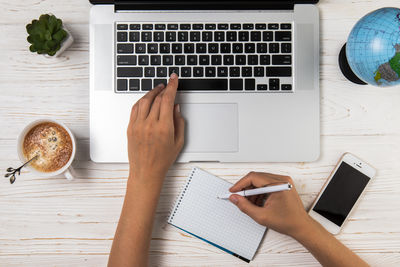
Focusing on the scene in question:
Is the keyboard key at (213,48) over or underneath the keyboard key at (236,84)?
over

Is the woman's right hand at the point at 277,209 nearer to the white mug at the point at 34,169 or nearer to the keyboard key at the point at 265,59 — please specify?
the keyboard key at the point at 265,59

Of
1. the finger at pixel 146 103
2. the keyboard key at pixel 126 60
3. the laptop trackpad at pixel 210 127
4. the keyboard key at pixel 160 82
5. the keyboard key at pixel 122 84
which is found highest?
the keyboard key at pixel 126 60

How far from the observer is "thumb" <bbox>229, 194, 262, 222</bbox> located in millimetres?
689

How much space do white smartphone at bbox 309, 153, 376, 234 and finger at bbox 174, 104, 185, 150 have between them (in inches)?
13.4

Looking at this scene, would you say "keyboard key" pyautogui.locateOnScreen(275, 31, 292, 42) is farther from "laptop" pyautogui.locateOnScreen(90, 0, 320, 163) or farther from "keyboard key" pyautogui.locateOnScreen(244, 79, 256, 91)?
"keyboard key" pyautogui.locateOnScreen(244, 79, 256, 91)

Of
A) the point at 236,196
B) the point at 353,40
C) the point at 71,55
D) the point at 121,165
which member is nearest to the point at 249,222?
the point at 236,196

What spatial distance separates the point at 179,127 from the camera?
0.73 m

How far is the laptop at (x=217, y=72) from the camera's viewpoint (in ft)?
2.43

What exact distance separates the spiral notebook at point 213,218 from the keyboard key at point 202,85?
19 cm

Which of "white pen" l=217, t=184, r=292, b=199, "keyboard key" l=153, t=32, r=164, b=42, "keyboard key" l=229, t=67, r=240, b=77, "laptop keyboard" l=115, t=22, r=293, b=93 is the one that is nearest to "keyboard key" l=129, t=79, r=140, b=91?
"laptop keyboard" l=115, t=22, r=293, b=93

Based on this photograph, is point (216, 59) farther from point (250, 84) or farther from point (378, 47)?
point (378, 47)

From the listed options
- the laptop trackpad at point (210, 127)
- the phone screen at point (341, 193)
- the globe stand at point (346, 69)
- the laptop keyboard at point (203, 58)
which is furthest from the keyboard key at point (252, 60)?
the phone screen at point (341, 193)

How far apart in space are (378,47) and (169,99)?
1.37 ft

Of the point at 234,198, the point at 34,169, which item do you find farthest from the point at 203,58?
the point at 34,169
